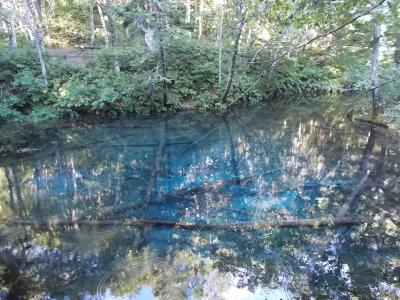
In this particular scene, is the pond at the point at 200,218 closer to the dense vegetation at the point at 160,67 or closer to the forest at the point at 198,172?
the forest at the point at 198,172

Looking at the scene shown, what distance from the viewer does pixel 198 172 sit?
879 cm

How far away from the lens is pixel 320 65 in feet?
73.9

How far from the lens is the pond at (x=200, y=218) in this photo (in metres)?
4.82

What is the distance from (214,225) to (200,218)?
383 millimetres

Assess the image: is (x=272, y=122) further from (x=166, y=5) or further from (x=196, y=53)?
(x=166, y=5)

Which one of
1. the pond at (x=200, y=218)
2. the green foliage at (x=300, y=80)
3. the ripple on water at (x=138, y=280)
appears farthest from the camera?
the green foliage at (x=300, y=80)

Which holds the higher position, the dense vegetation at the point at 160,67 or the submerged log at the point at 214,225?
the dense vegetation at the point at 160,67

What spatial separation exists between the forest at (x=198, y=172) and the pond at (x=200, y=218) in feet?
0.10

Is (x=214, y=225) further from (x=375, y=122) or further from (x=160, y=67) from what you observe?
(x=375, y=122)

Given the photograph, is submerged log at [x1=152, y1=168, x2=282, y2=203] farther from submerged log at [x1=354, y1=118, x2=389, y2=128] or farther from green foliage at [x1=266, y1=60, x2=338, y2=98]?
green foliage at [x1=266, y1=60, x2=338, y2=98]

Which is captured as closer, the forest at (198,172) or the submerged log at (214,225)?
the forest at (198,172)

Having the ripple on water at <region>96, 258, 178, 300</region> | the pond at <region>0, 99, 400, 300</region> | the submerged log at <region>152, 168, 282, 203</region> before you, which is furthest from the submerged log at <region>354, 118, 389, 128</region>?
the ripple on water at <region>96, 258, 178, 300</region>

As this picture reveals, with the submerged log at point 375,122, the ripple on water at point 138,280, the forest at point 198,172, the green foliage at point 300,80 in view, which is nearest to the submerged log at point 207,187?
the forest at point 198,172

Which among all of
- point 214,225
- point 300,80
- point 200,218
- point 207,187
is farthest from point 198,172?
point 300,80
